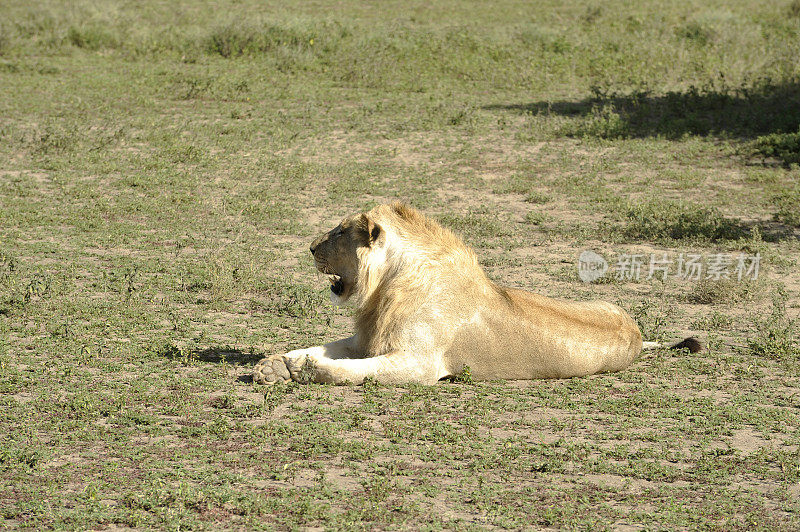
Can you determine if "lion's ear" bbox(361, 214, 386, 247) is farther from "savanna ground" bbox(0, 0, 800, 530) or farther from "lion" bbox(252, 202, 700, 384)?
"savanna ground" bbox(0, 0, 800, 530)

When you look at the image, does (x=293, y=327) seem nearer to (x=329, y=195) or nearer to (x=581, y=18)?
(x=329, y=195)

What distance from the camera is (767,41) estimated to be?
20906mm

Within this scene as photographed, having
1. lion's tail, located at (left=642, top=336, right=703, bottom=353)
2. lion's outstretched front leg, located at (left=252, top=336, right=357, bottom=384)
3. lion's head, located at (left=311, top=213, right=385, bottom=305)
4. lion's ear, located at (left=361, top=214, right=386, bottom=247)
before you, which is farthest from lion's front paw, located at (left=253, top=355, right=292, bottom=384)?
lion's tail, located at (left=642, top=336, right=703, bottom=353)

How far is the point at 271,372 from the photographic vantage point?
250 inches

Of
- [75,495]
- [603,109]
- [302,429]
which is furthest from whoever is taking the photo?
[603,109]

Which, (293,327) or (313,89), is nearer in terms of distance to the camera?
(293,327)

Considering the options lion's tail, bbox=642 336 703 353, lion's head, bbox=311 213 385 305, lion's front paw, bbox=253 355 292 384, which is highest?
lion's head, bbox=311 213 385 305

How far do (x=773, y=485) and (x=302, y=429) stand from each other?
2446 mm

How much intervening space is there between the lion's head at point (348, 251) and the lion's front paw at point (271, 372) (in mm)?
575

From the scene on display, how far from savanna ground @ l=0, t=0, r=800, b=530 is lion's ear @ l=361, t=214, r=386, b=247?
92cm

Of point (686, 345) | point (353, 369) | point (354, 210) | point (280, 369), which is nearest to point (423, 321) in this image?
point (353, 369)

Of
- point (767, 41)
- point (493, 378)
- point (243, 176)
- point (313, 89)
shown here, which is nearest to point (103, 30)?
point (313, 89)

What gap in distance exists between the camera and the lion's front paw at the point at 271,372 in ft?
20.8

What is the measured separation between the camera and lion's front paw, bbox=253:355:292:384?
6352 millimetres
